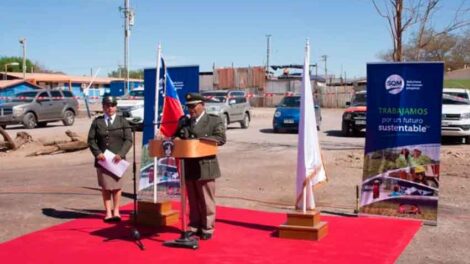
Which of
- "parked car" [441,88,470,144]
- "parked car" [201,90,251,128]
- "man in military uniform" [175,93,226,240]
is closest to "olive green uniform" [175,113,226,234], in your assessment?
"man in military uniform" [175,93,226,240]

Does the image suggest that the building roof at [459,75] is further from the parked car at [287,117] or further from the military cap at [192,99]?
the military cap at [192,99]

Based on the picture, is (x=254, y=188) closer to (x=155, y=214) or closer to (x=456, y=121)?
(x=155, y=214)

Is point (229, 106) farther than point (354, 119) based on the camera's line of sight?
Yes

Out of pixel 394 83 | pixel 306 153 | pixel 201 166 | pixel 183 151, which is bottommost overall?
pixel 201 166

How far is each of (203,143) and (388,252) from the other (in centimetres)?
248

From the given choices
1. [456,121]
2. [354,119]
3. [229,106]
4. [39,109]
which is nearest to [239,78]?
[39,109]

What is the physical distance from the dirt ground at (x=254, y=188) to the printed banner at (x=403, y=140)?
1.85 ft

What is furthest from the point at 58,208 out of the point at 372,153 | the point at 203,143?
the point at 372,153

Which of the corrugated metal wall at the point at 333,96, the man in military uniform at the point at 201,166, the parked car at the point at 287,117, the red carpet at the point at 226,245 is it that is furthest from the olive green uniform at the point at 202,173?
the corrugated metal wall at the point at 333,96

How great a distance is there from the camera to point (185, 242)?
691 centimetres

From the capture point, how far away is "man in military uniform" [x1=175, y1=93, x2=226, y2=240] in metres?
7.17

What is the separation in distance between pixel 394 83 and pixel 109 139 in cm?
411

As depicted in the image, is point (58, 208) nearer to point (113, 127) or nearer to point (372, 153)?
point (113, 127)

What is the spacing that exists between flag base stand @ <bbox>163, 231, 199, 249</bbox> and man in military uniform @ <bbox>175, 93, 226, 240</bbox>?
335mm
